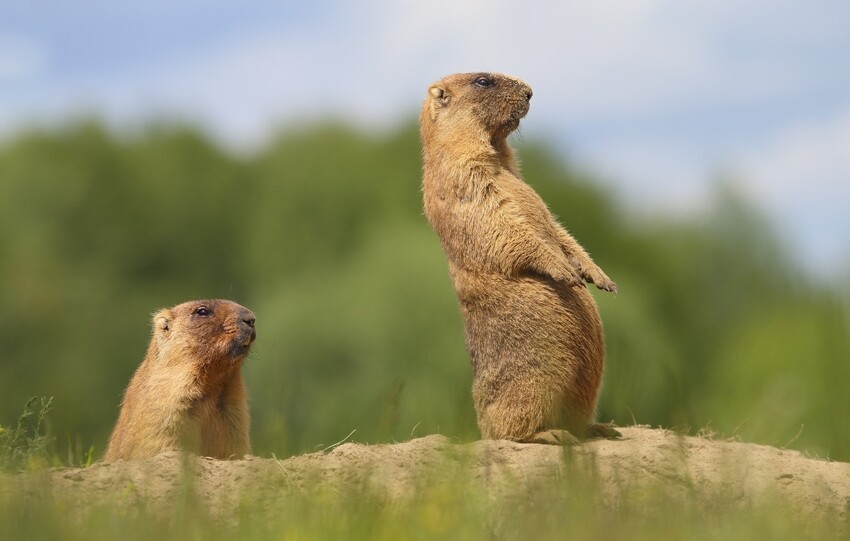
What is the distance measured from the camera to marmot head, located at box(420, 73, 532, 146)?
1044 centimetres

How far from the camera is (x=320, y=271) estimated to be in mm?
44312

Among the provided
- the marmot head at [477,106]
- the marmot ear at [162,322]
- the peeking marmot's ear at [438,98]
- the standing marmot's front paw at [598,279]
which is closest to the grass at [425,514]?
the standing marmot's front paw at [598,279]

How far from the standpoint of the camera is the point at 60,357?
38094 millimetres

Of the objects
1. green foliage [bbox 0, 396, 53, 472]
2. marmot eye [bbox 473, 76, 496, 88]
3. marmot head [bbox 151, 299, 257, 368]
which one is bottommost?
green foliage [bbox 0, 396, 53, 472]

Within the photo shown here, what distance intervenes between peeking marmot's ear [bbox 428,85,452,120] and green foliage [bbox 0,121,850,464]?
66.5 feet

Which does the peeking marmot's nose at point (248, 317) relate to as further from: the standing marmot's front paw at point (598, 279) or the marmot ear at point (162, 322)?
the standing marmot's front paw at point (598, 279)

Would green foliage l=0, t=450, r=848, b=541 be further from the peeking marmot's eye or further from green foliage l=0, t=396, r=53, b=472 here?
the peeking marmot's eye

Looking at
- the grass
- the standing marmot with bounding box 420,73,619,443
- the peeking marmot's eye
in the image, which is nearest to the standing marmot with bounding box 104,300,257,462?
the grass

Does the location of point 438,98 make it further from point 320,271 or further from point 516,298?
point 320,271

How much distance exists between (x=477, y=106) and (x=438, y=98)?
0.41 m

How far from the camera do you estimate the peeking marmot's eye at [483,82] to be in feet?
34.7

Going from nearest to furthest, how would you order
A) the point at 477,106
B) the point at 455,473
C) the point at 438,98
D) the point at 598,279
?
the point at 455,473 < the point at 598,279 < the point at 477,106 < the point at 438,98

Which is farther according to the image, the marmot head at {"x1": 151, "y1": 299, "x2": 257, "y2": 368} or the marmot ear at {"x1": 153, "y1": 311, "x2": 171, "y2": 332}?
the marmot ear at {"x1": 153, "y1": 311, "x2": 171, "y2": 332}

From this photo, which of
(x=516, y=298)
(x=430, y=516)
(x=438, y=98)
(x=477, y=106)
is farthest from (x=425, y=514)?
(x=438, y=98)
